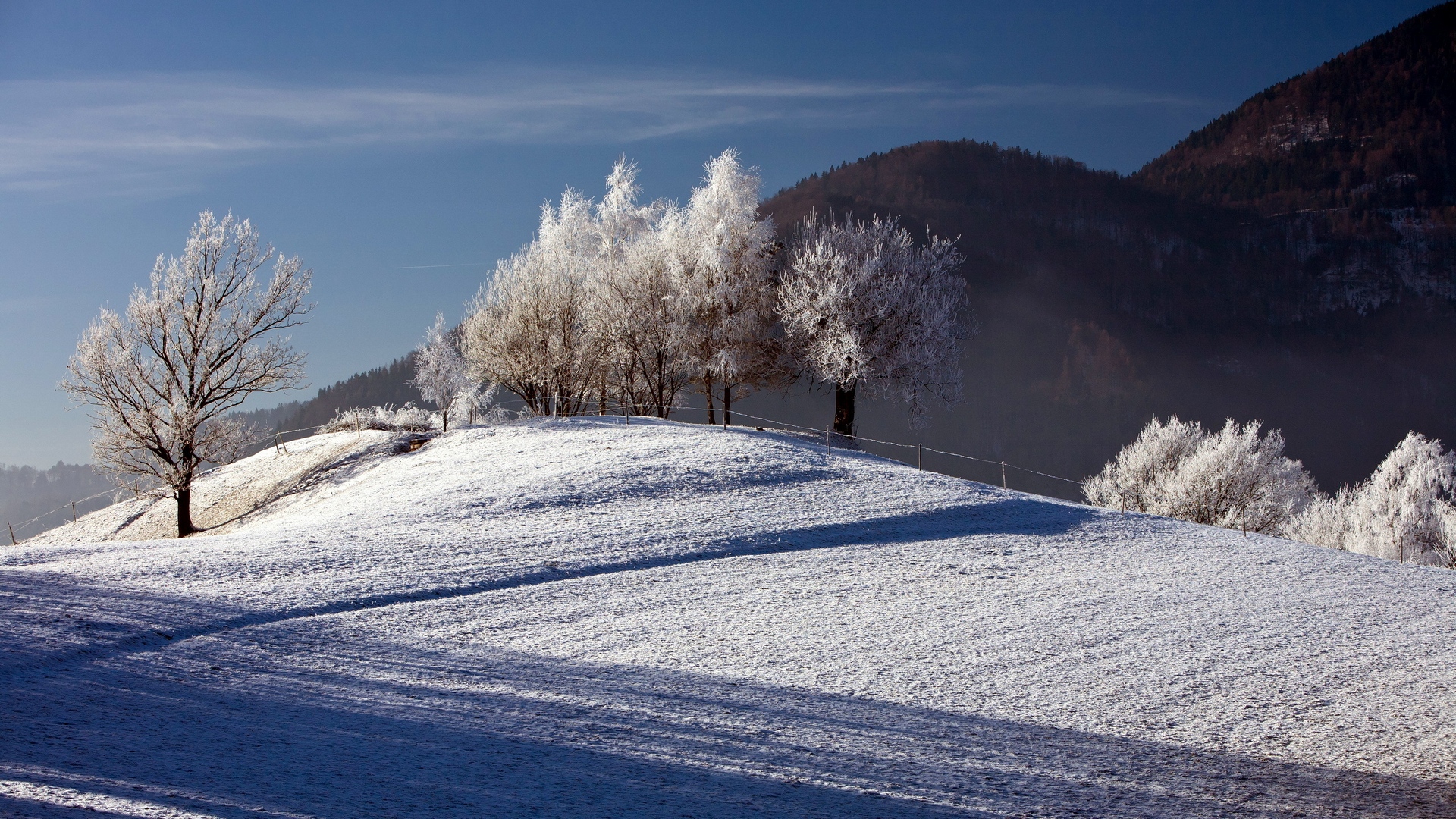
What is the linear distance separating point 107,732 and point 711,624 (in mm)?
8155

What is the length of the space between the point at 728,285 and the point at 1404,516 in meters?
47.3

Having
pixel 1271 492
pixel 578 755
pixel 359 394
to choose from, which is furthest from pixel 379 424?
pixel 359 394

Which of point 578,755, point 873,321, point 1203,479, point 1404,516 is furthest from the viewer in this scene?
point 1404,516

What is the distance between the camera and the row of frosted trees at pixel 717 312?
38125 mm

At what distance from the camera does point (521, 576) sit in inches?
663

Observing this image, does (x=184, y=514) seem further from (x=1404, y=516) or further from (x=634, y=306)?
(x=1404, y=516)

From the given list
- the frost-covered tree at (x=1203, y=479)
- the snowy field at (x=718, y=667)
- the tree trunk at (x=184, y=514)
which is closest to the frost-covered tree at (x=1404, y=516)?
the frost-covered tree at (x=1203, y=479)

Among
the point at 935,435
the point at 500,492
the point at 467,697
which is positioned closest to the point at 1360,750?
the point at 467,697

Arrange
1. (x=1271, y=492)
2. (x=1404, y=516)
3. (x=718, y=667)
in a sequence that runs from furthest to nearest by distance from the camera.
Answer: (x=1404, y=516)
(x=1271, y=492)
(x=718, y=667)

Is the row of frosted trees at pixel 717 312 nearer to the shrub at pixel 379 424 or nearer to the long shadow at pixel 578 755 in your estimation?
the shrub at pixel 379 424

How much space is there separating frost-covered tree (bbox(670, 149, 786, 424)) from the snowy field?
56.8 feet

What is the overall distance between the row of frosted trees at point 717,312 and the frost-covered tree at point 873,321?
0.25 feet

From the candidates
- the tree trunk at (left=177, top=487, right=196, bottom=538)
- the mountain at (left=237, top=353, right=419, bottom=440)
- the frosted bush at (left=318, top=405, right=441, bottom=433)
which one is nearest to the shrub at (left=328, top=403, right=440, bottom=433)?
the frosted bush at (left=318, top=405, right=441, bottom=433)

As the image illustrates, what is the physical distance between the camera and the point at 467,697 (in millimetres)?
10438
